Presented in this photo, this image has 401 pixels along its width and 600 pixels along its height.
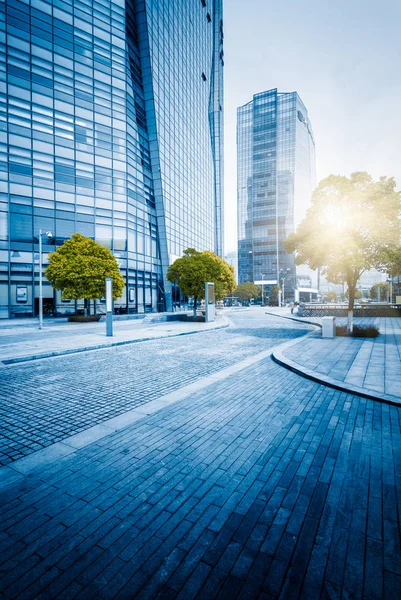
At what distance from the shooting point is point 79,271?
26031 millimetres

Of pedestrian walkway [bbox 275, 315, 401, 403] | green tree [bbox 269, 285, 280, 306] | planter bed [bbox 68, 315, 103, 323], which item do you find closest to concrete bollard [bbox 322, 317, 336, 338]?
pedestrian walkway [bbox 275, 315, 401, 403]

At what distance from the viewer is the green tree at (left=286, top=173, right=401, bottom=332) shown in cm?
1426

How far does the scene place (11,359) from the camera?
1024 cm

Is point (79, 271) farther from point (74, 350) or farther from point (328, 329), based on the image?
point (328, 329)

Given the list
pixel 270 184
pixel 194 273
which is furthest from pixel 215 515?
pixel 270 184

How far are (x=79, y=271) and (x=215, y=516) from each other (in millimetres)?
26034

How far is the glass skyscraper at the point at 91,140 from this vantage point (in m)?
30.2

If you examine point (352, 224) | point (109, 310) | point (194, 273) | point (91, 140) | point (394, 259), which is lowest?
point (109, 310)

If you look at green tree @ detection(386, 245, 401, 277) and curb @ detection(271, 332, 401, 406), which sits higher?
green tree @ detection(386, 245, 401, 277)

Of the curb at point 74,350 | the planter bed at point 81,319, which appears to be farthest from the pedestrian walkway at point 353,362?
the planter bed at point 81,319

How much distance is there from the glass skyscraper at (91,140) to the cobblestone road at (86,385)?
17175 mm

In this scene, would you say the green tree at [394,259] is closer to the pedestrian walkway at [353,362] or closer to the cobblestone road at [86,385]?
the pedestrian walkway at [353,362]

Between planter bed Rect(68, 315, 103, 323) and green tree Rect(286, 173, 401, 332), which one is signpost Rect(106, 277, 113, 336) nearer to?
green tree Rect(286, 173, 401, 332)

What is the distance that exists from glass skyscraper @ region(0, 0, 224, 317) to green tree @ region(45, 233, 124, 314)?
298 centimetres
